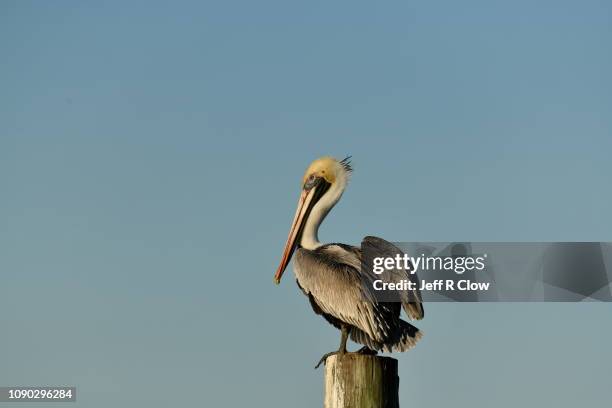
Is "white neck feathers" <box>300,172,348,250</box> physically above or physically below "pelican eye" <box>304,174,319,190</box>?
below

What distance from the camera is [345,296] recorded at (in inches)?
377

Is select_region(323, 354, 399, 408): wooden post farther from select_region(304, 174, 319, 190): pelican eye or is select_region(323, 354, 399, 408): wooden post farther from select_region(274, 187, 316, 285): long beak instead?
select_region(304, 174, 319, 190): pelican eye

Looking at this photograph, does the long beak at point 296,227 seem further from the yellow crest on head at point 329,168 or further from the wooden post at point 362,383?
the wooden post at point 362,383

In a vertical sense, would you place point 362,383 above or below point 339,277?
below

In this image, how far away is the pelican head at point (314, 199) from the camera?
36.0ft

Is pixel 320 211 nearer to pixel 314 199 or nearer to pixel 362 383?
pixel 314 199

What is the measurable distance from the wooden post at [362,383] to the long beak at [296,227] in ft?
13.6

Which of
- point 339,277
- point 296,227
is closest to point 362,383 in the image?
point 339,277

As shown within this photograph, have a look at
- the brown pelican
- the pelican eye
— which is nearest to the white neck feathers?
the brown pelican

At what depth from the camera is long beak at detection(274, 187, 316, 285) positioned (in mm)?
10953

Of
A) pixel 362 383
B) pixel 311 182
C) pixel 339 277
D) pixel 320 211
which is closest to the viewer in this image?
pixel 362 383

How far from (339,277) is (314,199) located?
180 centimetres

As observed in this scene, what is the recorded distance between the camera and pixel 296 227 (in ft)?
36.5

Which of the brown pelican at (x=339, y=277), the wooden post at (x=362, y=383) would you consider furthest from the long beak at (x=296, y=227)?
the wooden post at (x=362, y=383)
